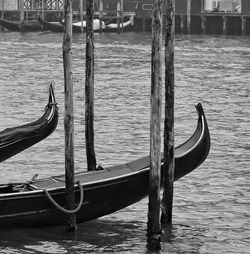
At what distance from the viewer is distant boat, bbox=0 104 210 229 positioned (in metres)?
13.9

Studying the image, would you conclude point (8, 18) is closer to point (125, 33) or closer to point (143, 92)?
point (125, 33)

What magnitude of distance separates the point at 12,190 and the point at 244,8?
6226cm

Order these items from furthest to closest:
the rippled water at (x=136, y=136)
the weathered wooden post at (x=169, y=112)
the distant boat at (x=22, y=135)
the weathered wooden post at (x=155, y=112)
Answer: the distant boat at (x=22, y=135), the rippled water at (x=136, y=136), the weathered wooden post at (x=169, y=112), the weathered wooden post at (x=155, y=112)

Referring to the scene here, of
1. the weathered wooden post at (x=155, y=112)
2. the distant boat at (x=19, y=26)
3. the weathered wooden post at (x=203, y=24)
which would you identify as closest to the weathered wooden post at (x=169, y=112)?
the weathered wooden post at (x=155, y=112)

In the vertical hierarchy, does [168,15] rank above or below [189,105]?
above

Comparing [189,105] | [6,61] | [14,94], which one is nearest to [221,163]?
[189,105]

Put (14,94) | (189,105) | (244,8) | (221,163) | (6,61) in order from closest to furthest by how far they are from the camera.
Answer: (221,163), (189,105), (14,94), (6,61), (244,8)

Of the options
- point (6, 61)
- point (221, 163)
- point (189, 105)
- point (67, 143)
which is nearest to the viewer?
point (67, 143)

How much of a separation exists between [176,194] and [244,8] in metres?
58.6

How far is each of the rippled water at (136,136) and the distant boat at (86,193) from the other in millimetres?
315

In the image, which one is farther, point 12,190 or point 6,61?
point 6,61

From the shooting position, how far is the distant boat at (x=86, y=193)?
547 inches

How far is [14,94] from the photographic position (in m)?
33.8

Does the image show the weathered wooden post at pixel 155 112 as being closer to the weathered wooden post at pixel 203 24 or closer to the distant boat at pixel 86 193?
the distant boat at pixel 86 193
